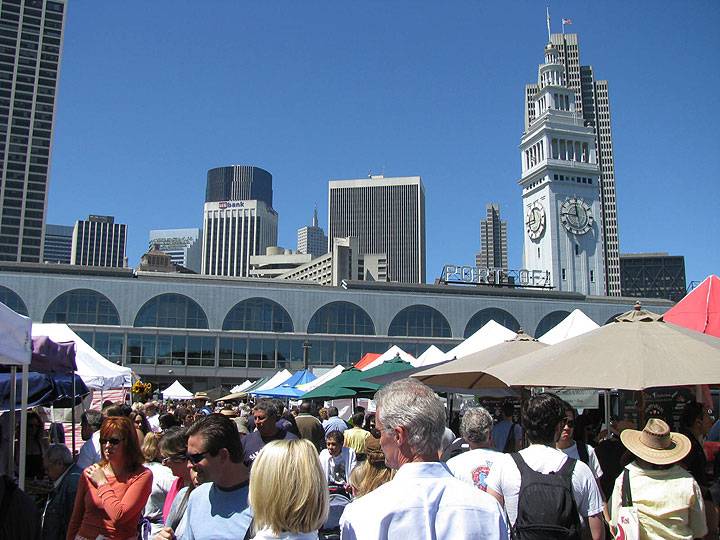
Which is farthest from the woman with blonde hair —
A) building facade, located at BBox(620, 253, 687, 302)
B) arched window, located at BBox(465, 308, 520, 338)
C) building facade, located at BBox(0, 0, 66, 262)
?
building facade, located at BBox(620, 253, 687, 302)

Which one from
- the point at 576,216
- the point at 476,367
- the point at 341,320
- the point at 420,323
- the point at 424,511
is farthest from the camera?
the point at 576,216

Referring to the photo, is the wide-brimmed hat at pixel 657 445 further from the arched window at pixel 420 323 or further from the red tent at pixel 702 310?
the arched window at pixel 420 323

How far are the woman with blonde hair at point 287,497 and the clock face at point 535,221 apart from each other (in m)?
106

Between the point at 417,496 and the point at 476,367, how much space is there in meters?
6.44

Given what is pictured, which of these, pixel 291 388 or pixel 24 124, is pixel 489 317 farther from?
pixel 24 124

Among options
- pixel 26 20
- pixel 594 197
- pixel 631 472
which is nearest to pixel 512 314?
pixel 594 197

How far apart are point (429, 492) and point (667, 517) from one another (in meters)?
2.59

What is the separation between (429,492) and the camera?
270 centimetres

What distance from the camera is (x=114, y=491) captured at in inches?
184

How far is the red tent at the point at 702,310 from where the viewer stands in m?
10.5

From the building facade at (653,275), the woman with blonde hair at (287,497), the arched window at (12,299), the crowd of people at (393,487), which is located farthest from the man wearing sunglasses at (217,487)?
the building facade at (653,275)

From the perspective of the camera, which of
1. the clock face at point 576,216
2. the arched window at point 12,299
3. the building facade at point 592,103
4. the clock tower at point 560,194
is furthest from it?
the building facade at point 592,103

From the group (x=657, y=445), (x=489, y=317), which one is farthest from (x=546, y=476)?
(x=489, y=317)

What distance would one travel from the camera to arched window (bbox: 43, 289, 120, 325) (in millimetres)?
63531
